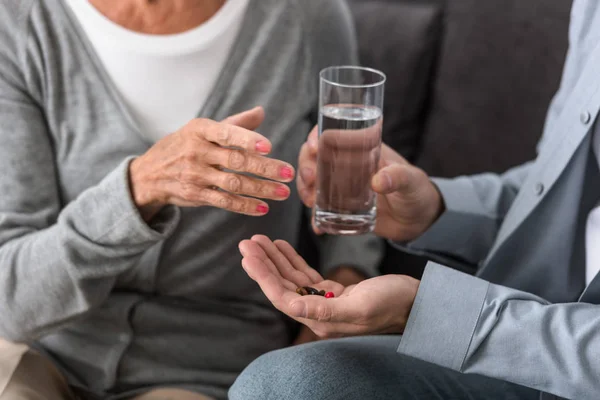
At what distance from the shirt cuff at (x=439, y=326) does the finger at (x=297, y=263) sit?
0.49 feet

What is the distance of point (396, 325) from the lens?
1.01 metres

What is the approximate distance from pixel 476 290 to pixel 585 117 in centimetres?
34

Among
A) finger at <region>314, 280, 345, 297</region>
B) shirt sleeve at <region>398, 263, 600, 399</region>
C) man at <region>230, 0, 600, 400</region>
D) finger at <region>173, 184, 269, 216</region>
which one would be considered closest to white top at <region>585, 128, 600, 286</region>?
man at <region>230, 0, 600, 400</region>

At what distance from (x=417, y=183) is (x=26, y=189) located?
65 centimetres

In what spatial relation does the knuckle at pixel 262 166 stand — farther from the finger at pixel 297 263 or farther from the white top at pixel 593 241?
the white top at pixel 593 241

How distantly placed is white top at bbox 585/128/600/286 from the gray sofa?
53 cm

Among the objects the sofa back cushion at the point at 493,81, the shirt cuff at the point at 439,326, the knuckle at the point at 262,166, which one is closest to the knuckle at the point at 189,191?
the knuckle at the point at 262,166

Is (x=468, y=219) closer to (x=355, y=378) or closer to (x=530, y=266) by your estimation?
(x=530, y=266)

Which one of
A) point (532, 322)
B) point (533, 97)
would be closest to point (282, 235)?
point (532, 322)

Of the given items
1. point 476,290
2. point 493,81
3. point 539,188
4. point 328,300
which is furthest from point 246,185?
point 493,81

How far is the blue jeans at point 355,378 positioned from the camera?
3.44 feet

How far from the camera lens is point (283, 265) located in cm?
107

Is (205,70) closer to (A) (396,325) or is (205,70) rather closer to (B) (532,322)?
(A) (396,325)

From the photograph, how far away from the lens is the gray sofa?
69.2 inches
